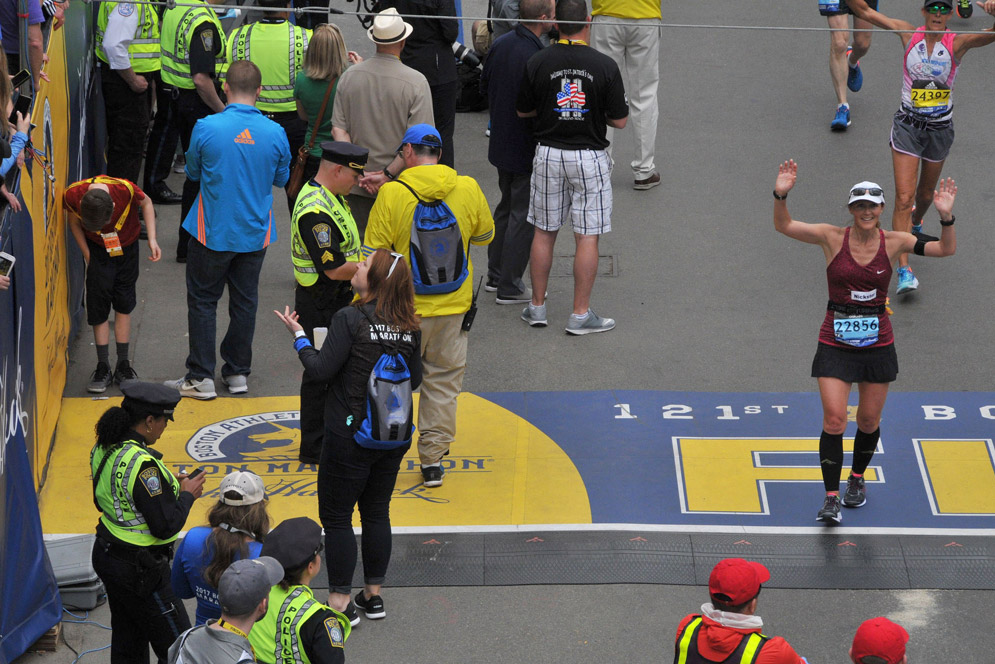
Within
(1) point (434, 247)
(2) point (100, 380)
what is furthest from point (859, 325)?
(2) point (100, 380)

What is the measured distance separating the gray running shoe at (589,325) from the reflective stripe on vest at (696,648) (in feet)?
15.6

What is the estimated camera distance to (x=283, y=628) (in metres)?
4.23

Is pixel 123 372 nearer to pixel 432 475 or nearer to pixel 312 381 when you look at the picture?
pixel 312 381

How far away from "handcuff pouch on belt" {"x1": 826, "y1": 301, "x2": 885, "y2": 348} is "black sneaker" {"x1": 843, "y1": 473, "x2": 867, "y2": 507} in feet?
2.79

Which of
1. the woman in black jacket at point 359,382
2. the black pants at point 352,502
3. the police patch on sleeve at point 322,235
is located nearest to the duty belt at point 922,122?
the police patch on sleeve at point 322,235

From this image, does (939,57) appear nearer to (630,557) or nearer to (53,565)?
(630,557)

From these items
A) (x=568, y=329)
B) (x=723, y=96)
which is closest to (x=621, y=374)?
(x=568, y=329)

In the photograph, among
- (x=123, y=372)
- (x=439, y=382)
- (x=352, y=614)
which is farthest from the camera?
(x=123, y=372)

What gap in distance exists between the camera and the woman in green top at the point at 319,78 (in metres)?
8.74

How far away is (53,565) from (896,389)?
17.2 ft

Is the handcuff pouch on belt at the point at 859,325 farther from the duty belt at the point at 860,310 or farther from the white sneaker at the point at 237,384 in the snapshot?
the white sneaker at the point at 237,384

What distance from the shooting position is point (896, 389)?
8.23 m

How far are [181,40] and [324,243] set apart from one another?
143 inches

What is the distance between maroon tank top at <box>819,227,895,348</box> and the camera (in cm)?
649
